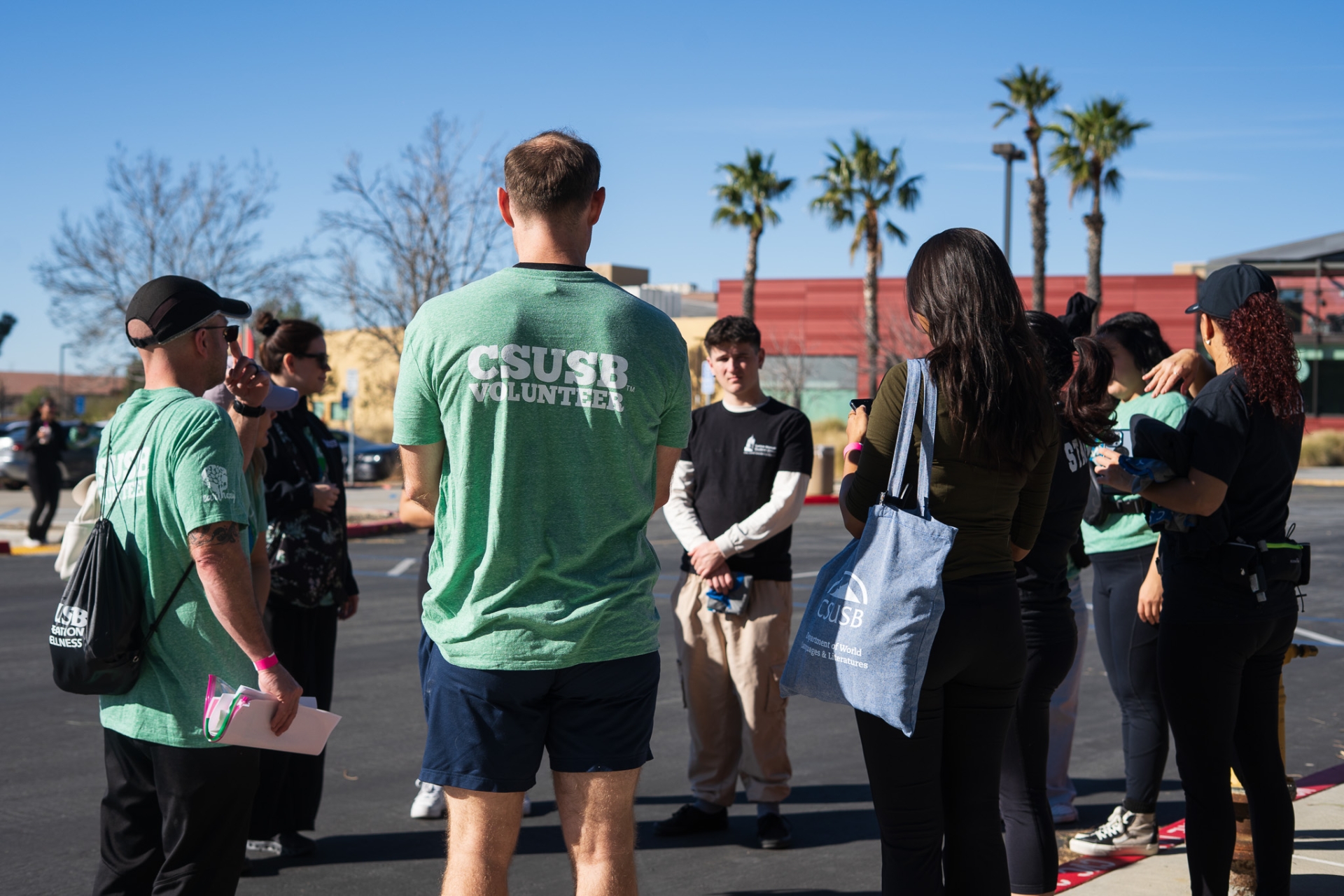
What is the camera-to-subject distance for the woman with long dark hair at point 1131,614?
4.69 meters

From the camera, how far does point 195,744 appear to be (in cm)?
300

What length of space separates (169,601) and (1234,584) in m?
3.01

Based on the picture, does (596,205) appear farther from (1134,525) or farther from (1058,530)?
(1134,525)

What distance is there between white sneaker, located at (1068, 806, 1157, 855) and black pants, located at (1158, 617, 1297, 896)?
0.99m

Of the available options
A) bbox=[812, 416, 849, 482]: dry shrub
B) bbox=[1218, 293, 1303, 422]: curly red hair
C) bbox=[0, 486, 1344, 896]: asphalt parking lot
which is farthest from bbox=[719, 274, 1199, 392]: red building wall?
bbox=[1218, 293, 1303, 422]: curly red hair

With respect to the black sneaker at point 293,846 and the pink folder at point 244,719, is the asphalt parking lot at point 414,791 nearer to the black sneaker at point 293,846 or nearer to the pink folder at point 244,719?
the black sneaker at point 293,846

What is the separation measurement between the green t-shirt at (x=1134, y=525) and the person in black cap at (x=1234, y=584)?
121 cm

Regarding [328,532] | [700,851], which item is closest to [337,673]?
[328,532]

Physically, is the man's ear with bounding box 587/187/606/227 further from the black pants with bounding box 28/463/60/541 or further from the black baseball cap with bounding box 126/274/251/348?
the black pants with bounding box 28/463/60/541

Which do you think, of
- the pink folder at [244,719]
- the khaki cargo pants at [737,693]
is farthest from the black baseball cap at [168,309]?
the khaki cargo pants at [737,693]

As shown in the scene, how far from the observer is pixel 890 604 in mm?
2936

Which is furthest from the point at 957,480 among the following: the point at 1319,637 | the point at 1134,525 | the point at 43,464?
the point at 43,464

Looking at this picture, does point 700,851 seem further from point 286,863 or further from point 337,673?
point 337,673

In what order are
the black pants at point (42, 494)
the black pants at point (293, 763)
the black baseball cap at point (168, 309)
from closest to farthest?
the black baseball cap at point (168, 309) → the black pants at point (293, 763) → the black pants at point (42, 494)
